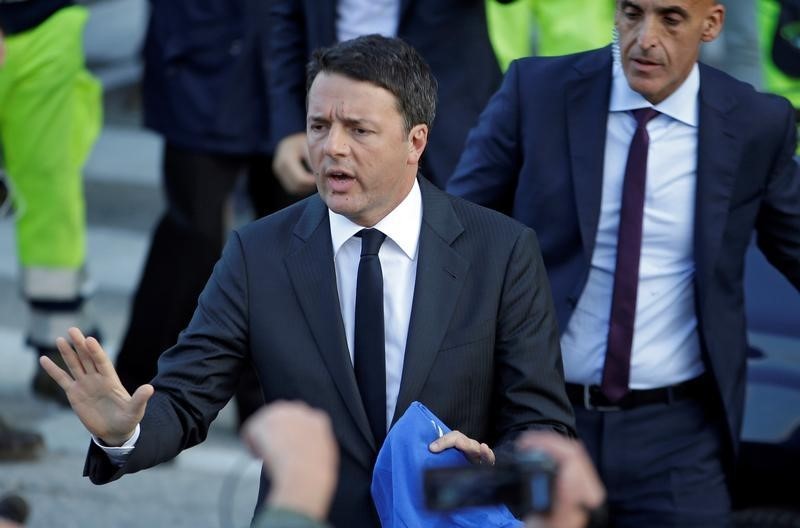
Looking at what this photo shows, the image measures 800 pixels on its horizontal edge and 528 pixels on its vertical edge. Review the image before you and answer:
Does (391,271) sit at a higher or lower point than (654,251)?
higher

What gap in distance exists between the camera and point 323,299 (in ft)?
11.9

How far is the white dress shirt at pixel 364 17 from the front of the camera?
5.62 meters

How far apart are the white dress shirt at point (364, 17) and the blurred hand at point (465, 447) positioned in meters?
2.47

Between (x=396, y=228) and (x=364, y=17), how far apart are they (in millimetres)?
2100

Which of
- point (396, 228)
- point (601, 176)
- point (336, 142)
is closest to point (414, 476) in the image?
point (396, 228)

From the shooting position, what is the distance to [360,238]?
3684mm

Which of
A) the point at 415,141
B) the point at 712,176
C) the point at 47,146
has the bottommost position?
the point at 47,146

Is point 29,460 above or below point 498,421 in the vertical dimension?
below

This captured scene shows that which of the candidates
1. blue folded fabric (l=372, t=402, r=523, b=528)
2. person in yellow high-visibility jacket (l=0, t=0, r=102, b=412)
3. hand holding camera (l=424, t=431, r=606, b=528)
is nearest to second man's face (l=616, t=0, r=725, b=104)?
blue folded fabric (l=372, t=402, r=523, b=528)

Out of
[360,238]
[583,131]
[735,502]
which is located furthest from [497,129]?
[735,502]

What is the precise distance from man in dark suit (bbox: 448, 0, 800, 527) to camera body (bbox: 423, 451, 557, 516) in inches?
85.7

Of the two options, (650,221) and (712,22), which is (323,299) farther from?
(712,22)

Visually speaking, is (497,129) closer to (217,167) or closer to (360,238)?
(360,238)

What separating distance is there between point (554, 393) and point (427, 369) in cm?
28
